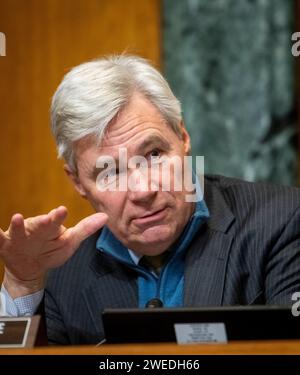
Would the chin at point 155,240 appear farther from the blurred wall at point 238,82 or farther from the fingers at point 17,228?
the blurred wall at point 238,82

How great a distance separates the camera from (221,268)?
184 centimetres

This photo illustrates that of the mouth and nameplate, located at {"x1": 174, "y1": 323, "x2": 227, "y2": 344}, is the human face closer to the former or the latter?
the mouth

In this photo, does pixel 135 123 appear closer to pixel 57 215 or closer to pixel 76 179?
pixel 76 179

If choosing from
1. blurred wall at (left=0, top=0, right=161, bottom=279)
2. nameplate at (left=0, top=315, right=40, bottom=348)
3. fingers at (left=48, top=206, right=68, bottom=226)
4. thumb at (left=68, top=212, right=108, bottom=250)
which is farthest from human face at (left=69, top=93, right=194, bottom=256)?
blurred wall at (left=0, top=0, right=161, bottom=279)

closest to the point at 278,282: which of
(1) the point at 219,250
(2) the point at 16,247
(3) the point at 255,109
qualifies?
(1) the point at 219,250

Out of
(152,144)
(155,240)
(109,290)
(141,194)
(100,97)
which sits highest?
(100,97)

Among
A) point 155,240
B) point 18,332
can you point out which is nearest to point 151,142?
point 155,240

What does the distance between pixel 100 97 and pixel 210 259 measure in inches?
18.4

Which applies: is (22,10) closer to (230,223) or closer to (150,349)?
(230,223)

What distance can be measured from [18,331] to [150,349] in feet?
1.18

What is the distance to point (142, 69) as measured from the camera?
1.93 metres

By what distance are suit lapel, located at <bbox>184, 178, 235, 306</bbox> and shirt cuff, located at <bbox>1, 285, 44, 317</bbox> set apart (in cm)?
35

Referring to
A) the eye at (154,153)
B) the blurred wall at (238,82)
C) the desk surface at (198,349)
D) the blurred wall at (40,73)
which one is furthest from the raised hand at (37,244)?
the blurred wall at (40,73)

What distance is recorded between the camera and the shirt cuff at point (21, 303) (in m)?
1.77
